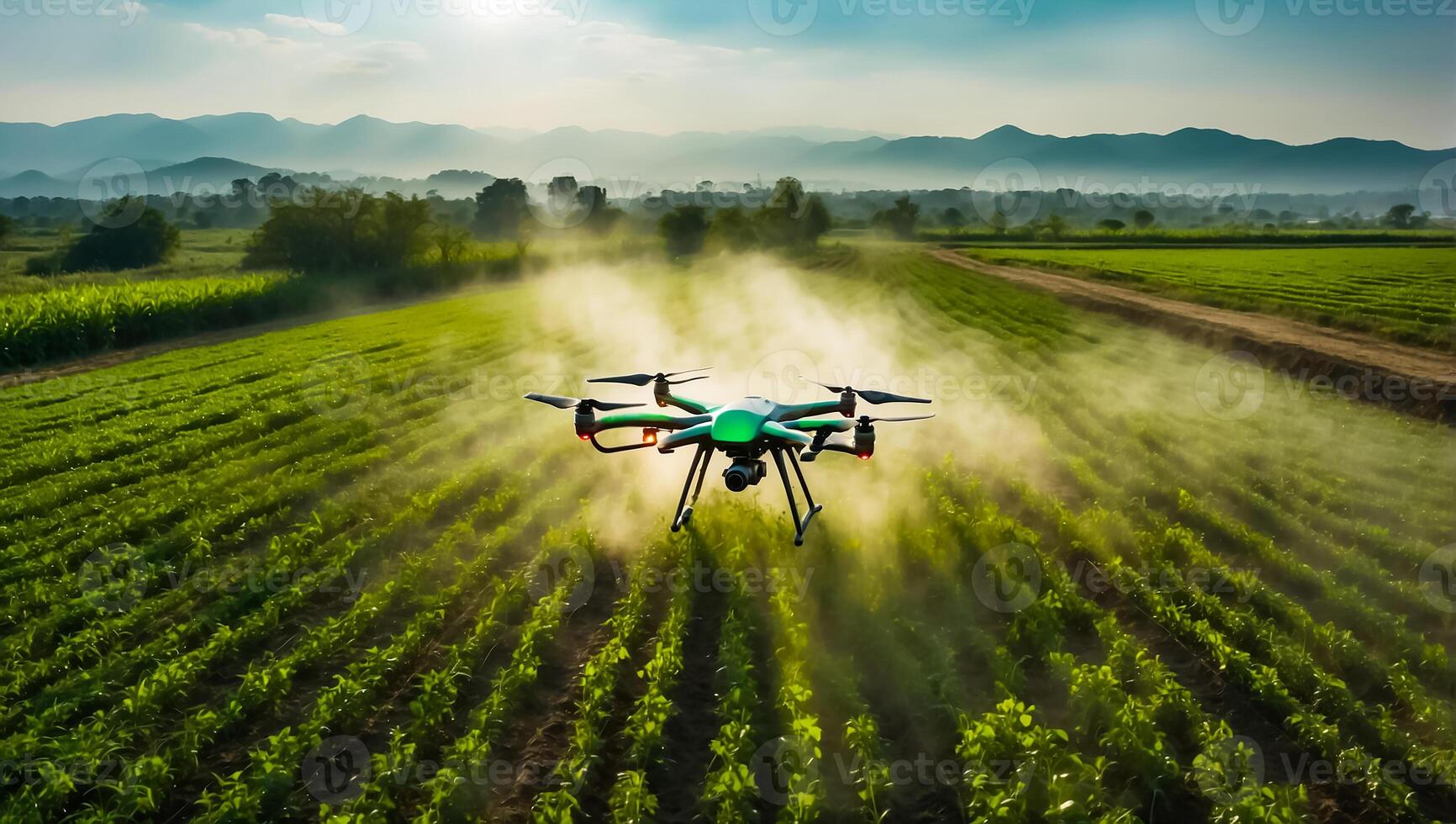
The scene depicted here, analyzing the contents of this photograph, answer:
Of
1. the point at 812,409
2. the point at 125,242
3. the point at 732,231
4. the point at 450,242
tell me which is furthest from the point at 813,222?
the point at 812,409

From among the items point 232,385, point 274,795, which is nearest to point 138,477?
point 232,385

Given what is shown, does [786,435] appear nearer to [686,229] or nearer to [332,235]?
[332,235]

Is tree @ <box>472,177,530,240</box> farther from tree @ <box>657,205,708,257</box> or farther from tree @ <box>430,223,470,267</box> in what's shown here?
tree @ <box>430,223,470,267</box>

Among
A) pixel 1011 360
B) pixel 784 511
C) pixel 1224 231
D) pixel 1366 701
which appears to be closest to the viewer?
pixel 1366 701

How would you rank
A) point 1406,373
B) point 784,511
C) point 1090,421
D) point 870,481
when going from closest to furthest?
point 784,511 < point 870,481 < point 1090,421 < point 1406,373

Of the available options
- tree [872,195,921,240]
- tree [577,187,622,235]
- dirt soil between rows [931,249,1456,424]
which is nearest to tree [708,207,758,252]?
tree [577,187,622,235]

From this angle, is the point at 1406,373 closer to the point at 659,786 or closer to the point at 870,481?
the point at 870,481

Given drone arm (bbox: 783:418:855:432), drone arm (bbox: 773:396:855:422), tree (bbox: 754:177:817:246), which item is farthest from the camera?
tree (bbox: 754:177:817:246)
